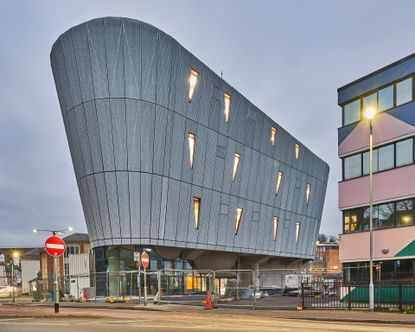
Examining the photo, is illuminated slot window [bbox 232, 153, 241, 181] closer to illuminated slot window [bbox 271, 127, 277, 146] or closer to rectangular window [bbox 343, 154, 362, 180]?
illuminated slot window [bbox 271, 127, 277, 146]

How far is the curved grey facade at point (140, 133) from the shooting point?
131 ft

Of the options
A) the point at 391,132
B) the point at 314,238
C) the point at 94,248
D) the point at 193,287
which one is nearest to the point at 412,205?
the point at 391,132

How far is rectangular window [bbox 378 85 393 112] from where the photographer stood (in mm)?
28369

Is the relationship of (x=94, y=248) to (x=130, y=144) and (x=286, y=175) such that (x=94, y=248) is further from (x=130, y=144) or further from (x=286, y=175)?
(x=286, y=175)

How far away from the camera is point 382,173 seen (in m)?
28.3

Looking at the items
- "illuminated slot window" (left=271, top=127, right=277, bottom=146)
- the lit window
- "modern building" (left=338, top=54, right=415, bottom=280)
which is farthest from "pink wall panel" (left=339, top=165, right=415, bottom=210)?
the lit window

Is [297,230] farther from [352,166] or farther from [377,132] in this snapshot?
Result: [377,132]

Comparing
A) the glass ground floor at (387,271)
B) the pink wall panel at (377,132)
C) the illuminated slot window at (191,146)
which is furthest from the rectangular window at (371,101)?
the illuminated slot window at (191,146)

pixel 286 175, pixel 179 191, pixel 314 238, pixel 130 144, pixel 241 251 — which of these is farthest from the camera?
pixel 314 238

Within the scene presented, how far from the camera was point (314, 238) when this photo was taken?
7306 centimetres

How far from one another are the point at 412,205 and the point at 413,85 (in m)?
6.59

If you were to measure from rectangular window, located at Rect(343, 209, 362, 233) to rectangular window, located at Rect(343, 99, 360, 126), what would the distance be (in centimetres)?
561

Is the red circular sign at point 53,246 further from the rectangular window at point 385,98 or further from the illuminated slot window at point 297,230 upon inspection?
the illuminated slot window at point 297,230

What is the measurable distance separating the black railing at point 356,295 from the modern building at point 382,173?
5.52 ft
